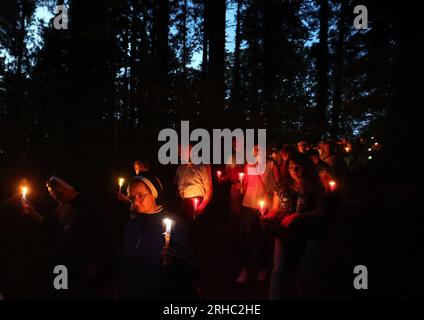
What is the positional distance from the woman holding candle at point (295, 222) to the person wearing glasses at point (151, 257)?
1.51 meters

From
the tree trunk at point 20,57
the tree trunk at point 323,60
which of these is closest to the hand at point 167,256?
the tree trunk at point 323,60

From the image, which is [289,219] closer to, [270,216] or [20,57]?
[270,216]

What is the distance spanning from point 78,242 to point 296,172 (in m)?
2.62

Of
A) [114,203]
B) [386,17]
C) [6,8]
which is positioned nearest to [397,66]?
[386,17]

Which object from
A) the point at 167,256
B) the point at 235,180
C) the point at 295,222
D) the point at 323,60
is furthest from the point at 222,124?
the point at 323,60

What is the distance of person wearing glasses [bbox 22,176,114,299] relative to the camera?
12.2 feet

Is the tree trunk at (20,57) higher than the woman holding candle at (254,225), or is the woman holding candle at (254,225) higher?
the tree trunk at (20,57)

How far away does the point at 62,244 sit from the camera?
153 inches

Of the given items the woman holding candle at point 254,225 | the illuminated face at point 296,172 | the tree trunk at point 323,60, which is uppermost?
the tree trunk at point 323,60

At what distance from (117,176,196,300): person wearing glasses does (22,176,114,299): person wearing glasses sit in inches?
15.7

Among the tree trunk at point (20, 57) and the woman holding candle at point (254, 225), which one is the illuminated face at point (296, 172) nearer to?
the woman holding candle at point (254, 225)

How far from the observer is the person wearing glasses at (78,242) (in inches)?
147

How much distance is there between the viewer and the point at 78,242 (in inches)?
A: 151
